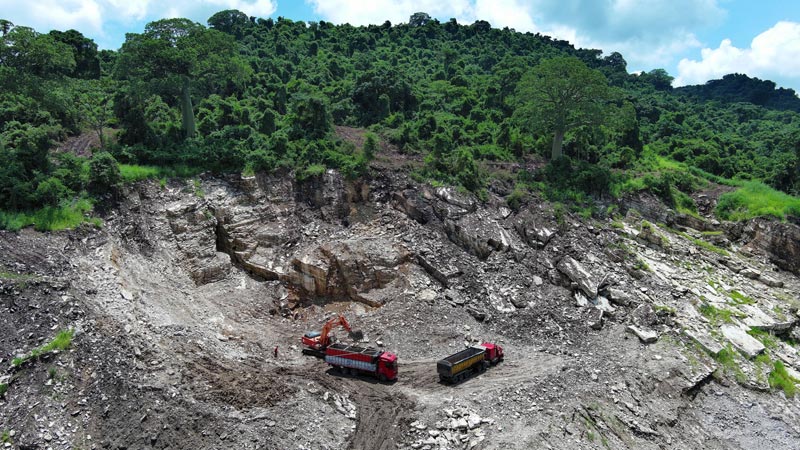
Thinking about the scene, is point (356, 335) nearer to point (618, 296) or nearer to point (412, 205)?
point (412, 205)

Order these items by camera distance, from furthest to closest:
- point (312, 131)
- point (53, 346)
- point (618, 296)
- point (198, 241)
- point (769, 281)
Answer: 1. point (312, 131)
2. point (769, 281)
3. point (198, 241)
4. point (618, 296)
5. point (53, 346)

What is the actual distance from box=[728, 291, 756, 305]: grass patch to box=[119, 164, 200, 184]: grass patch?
93.3 ft

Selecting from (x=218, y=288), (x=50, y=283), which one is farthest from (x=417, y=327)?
(x=50, y=283)

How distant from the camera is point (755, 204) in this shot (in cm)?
2947

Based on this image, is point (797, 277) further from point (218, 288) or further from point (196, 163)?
point (196, 163)

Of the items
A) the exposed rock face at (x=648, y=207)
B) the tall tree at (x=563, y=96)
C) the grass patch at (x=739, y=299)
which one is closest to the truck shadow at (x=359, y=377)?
the grass patch at (x=739, y=299)

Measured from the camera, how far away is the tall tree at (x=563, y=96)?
31125 mm

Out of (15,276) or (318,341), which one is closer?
(15,276)

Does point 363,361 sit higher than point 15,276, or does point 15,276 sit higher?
point 15,276

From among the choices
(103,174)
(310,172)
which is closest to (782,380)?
(310,172)

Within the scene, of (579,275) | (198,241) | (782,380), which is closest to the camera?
(782,380)

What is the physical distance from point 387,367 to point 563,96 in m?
22.8

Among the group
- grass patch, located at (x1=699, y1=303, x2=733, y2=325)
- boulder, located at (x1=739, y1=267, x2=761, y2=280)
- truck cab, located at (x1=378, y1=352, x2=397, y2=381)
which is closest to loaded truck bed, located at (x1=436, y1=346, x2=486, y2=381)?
truck cab, located at (x1=378, y1=352, x2=397, y2=381)

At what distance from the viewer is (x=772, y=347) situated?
21250 mm
